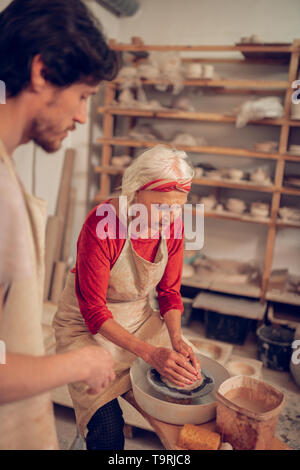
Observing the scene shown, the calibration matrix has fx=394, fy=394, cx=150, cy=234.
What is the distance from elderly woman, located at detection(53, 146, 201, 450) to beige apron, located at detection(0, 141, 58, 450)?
1.65 ft

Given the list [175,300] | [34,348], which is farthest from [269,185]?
[34,348]

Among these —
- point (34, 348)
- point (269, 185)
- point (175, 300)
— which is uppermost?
point (269, 185)

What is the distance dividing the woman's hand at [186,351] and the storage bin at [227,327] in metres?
1.80

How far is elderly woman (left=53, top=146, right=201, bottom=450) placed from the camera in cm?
142

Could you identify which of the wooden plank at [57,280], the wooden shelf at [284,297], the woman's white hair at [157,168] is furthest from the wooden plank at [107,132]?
the woman's white hair at [157,168]

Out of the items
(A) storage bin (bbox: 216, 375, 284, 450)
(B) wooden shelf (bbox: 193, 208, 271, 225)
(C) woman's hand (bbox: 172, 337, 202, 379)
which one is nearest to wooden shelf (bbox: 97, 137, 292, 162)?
(B) wooden shelf (bbox: 193, 208, 271, 225)

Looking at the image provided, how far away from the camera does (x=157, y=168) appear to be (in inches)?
59.9

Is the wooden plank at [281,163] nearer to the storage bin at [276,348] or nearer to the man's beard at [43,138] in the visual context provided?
the storage bin at [276,348]

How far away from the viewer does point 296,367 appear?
9.09ft

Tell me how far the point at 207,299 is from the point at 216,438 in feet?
7.86

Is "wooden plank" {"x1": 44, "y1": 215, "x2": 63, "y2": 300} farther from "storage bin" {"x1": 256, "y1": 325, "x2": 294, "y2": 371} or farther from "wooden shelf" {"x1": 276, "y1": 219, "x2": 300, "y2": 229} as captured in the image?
"wooden shelf" {"x1": 276, "y1": 219, "x2": 300, "y2": 229}

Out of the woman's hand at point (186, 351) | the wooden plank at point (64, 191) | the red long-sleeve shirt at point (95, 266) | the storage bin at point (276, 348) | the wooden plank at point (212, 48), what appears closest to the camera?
the woman's hand at point (186, 351)

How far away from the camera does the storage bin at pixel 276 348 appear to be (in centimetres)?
292

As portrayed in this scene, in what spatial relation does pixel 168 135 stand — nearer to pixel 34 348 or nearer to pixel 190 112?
pixel 190 112
